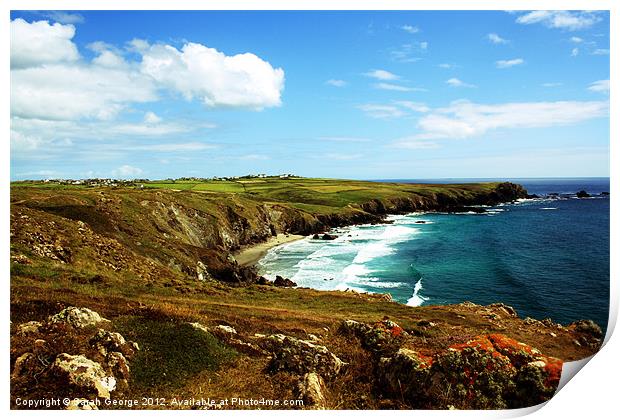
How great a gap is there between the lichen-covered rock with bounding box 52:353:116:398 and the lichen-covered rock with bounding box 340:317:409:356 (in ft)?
35.0

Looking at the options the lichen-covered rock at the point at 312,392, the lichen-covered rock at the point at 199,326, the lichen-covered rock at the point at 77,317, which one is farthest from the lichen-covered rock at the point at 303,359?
the lichen-covered rock at the point at 77,317

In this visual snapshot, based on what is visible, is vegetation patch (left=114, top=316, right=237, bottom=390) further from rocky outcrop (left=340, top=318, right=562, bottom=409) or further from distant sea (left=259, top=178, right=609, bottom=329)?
distant sea (left=259, top=178, right=609, bottom=329)

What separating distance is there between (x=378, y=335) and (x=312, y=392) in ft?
15.6

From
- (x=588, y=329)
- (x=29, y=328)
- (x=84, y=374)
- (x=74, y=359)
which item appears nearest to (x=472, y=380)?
(x=588, y=329)

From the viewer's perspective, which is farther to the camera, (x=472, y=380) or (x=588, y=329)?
(x=588, y=329)

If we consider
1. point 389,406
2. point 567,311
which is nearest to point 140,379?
point 389,406

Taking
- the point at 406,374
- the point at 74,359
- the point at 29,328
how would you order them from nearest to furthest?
the point at 74,359 < the point at 29,328 < the point at 406,374

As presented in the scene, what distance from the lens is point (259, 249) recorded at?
2694 inches

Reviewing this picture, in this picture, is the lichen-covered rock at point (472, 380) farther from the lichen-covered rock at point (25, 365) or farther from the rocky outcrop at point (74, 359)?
the lichen-covered rock at point (25, 365)

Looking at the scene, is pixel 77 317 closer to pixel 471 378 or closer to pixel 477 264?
pixel 471 378

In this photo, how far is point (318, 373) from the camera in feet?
51.2

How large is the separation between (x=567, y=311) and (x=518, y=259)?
19970mm

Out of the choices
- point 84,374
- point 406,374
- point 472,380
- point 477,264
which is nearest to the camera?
point 84,374
